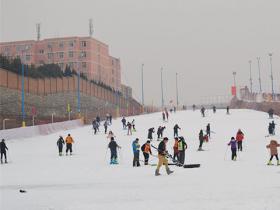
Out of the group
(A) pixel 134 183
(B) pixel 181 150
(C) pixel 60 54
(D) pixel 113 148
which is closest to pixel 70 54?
(C) pixel 60 54

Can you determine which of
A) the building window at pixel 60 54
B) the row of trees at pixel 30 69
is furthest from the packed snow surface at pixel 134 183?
the building window at pixel 60 54

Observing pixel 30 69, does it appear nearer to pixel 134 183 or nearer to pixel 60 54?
pixel 60 54

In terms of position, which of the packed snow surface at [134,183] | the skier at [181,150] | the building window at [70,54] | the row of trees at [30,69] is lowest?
the packed snow surface at [134,183]

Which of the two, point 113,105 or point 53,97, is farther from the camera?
point 113,105

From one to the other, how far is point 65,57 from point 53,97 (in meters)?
54.5

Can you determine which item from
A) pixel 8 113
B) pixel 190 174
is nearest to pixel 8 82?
pixel 8 113

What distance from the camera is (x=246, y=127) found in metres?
44.3

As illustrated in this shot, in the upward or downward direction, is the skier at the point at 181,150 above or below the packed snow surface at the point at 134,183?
above

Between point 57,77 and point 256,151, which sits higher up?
point 57,77

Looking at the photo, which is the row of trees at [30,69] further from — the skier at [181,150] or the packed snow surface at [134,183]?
the skier at [181,150]

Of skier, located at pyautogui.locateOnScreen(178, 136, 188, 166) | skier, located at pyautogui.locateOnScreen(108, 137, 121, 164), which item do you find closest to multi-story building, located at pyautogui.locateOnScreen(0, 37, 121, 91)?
skier, located at pyautogui.locateOnScreen(108, 137, 121, 164)

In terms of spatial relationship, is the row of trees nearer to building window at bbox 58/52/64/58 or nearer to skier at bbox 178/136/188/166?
building window at bbox 58/52/64/58

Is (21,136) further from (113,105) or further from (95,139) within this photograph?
(113,105)

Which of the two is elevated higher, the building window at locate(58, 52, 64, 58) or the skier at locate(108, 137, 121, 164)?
the building window at locate(58, 52, 64, 58)
